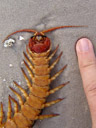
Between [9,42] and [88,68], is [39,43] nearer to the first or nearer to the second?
[9,42]

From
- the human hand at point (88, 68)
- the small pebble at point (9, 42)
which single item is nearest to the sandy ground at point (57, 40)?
the small pebble at point (9, 42)

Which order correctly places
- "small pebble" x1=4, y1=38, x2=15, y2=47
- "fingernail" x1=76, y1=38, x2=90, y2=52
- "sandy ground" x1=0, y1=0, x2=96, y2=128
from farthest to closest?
"small pebble" x1=4, y1=38, x2=15, y2=47 → "sandy ground" x1=0, y1=0, x2=96, y2=128 → "fingernail" x1=76, y1=38, x2=90, y2=52

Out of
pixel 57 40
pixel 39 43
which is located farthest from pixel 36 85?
pixel 57 40

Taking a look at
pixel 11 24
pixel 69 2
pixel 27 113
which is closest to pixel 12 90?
pixel 27 113

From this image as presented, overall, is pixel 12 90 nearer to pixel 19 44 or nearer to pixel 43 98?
pixel 43 98

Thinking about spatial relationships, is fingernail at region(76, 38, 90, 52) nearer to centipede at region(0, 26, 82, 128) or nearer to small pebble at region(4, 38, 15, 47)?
centipede at region(0, 26, 82, 128)

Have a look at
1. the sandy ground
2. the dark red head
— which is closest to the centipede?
the dark red head

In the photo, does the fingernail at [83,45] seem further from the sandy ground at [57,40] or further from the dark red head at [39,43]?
the dark red head at [39,43]
